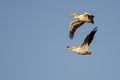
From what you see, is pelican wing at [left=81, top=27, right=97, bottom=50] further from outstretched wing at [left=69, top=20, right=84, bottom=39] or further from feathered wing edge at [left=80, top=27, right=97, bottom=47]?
outstretched wing at [left=69, top=20, right=84, bottom=39]

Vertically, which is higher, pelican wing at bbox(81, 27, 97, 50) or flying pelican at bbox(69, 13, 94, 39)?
flying pelican at bbox(69, 13, 94, 39)

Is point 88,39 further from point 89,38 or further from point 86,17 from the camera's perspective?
point 86,17

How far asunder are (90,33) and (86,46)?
1526 millimetres

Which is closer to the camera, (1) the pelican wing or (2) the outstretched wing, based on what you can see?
(1) the pelican wing

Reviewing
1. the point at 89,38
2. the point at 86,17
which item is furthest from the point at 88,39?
the point at 86,17

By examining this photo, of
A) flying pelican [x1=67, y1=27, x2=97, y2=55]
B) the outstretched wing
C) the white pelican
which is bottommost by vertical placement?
flying pelican [x1=67, y1=27, x2=97, y2=55]

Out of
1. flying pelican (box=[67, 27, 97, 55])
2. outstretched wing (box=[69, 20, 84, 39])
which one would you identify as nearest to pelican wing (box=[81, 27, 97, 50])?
flying pelican (box=[67, 27, 97, 55])

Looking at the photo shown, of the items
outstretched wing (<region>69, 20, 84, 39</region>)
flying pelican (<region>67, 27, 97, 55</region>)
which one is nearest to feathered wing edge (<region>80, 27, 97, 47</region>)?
flying pelican (<region>67, 27, 97, 55</region>)

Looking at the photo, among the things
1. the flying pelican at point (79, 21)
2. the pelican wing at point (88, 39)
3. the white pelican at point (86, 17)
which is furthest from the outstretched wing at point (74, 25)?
the pelican wing at point (88, 39)

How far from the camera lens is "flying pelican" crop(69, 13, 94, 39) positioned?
38500mm

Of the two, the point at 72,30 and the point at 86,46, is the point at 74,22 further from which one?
the point at 86,46

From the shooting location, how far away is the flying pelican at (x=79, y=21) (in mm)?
38500

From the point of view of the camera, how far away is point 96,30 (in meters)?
37.0

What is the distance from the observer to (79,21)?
4084 centimetres
